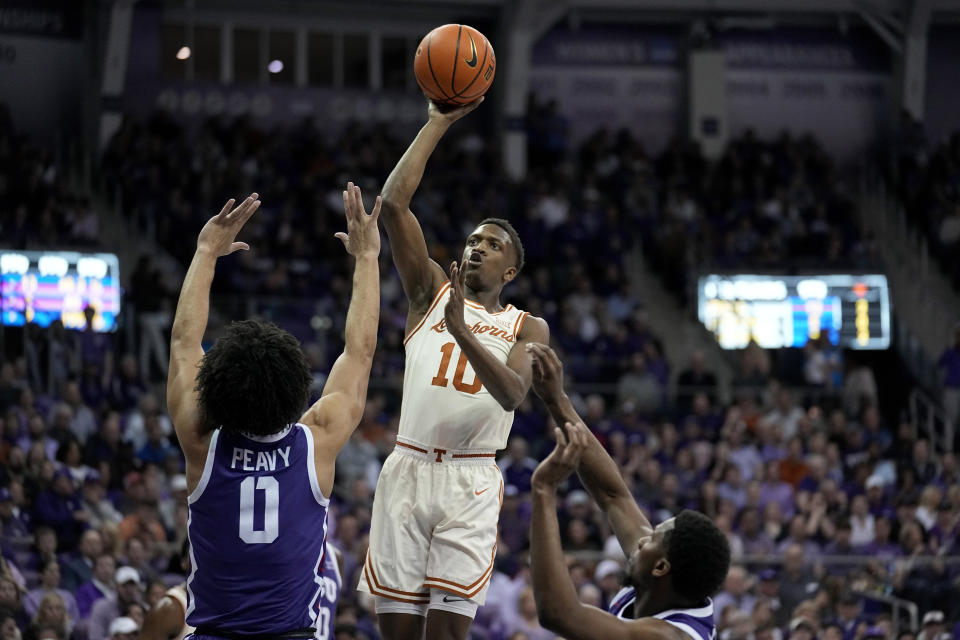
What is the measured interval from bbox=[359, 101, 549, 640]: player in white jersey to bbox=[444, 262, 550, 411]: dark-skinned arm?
15 mm

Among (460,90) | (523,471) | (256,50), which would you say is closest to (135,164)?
(256,50)

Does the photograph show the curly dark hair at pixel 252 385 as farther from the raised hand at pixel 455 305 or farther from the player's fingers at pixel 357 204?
the raised hand at pixel 455 305

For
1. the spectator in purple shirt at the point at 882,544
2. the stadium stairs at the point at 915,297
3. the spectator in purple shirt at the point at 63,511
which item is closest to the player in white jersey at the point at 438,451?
the spectator in purple shirt at the point at 63,511

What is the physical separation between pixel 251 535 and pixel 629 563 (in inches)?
52.7

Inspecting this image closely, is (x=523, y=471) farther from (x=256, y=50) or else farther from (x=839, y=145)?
(x=839, y=145)

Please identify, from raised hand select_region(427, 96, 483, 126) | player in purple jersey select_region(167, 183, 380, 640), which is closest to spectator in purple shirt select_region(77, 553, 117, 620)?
raised hand select_region(427, 96, 483, 126)

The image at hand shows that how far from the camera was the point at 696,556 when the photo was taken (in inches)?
178

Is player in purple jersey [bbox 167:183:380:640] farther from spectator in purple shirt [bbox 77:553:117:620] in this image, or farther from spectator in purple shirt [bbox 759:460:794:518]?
spectator in purple shirt [bbox 759:460:794:518]

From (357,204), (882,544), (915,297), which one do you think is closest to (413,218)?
(357,204)

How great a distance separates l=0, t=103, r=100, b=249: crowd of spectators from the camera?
17859 mm

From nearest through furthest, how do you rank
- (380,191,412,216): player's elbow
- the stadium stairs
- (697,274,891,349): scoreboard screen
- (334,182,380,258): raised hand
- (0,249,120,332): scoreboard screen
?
(334,182,380,258): raised hand < (380,191,412,216): player's elbow < (0,249,120,332): scoreboard screen < the stadium stairs < (697,274,891,349): scoreboard screen

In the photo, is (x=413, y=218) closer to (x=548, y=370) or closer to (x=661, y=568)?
(x=548, y=370)

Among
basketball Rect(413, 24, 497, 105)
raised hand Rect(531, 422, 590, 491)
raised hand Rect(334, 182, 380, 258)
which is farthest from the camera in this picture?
basketball Rect(413, 24, 497, 105)

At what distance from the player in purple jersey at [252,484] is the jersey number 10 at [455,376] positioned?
1.86m
